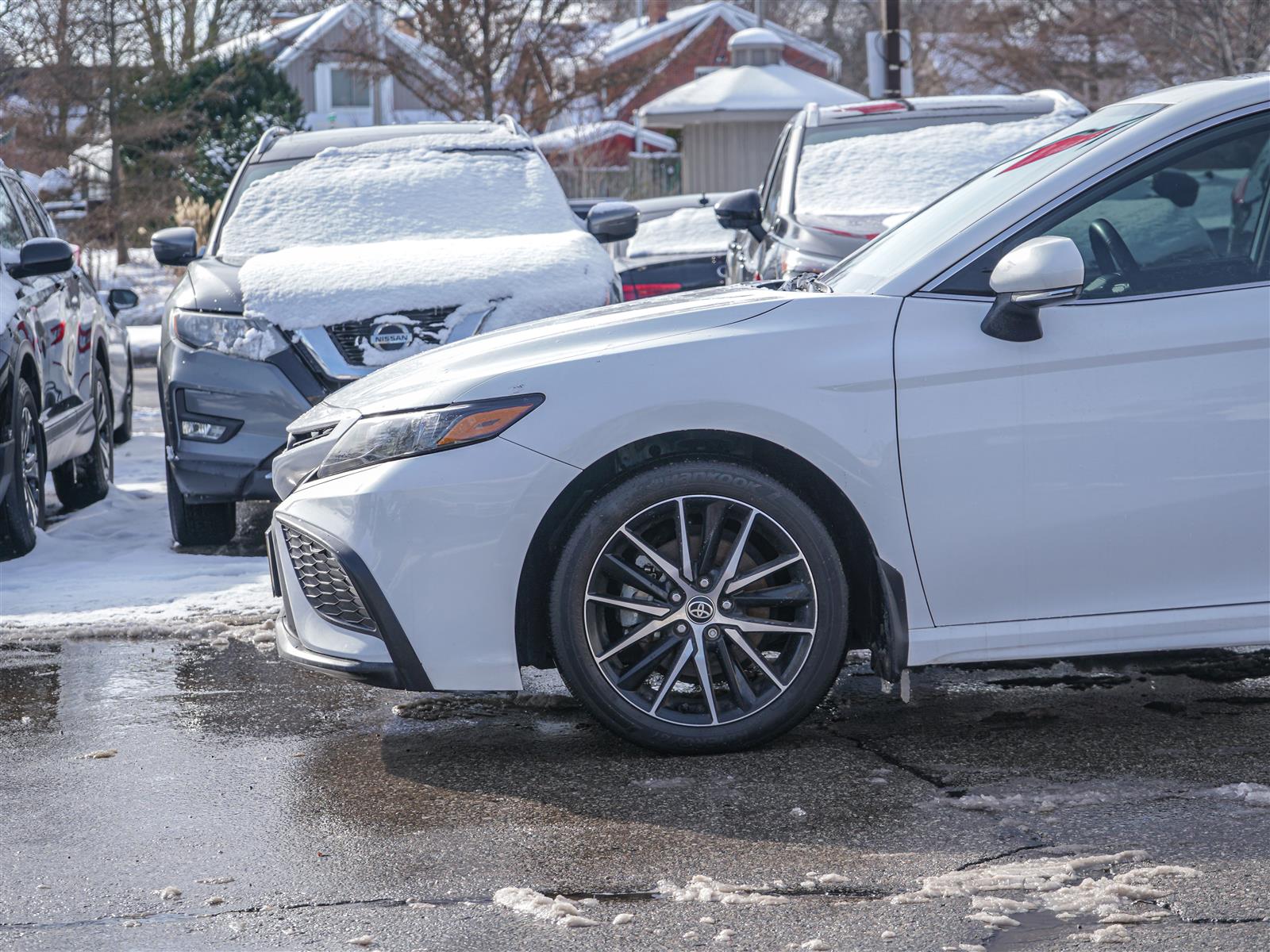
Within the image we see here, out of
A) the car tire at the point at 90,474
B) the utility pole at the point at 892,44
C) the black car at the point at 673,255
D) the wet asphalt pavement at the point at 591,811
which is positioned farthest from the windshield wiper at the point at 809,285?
the utility pole at the point at 892,44

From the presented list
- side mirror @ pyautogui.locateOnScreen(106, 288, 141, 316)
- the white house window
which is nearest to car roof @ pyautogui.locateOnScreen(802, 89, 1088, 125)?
side mirror @ pyautogui.locateOnScreen(106, 288, 141, 316)

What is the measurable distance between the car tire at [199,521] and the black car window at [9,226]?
59.4 inches

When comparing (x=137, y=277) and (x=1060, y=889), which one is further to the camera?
(x=137, y=277)

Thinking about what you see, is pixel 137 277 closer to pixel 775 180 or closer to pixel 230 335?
pixel 775 180

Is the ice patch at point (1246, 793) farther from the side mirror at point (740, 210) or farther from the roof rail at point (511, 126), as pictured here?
the roof rail at point (511, 126)

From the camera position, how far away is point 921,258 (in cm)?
424

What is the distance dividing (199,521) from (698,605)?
3.77 metres

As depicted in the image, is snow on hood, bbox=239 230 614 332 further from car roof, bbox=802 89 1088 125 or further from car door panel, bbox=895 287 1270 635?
car roof, bbox=802 89 1088 125

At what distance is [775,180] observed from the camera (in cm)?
1022

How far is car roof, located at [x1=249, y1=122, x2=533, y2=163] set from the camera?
8805 mm

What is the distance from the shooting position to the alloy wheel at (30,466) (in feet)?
23.0

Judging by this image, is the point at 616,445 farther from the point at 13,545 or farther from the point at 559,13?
the point at 559,13

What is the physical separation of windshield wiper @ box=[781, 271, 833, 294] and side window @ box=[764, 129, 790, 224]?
4740mm

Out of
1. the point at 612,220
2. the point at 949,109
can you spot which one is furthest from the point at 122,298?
the point at 949,109
